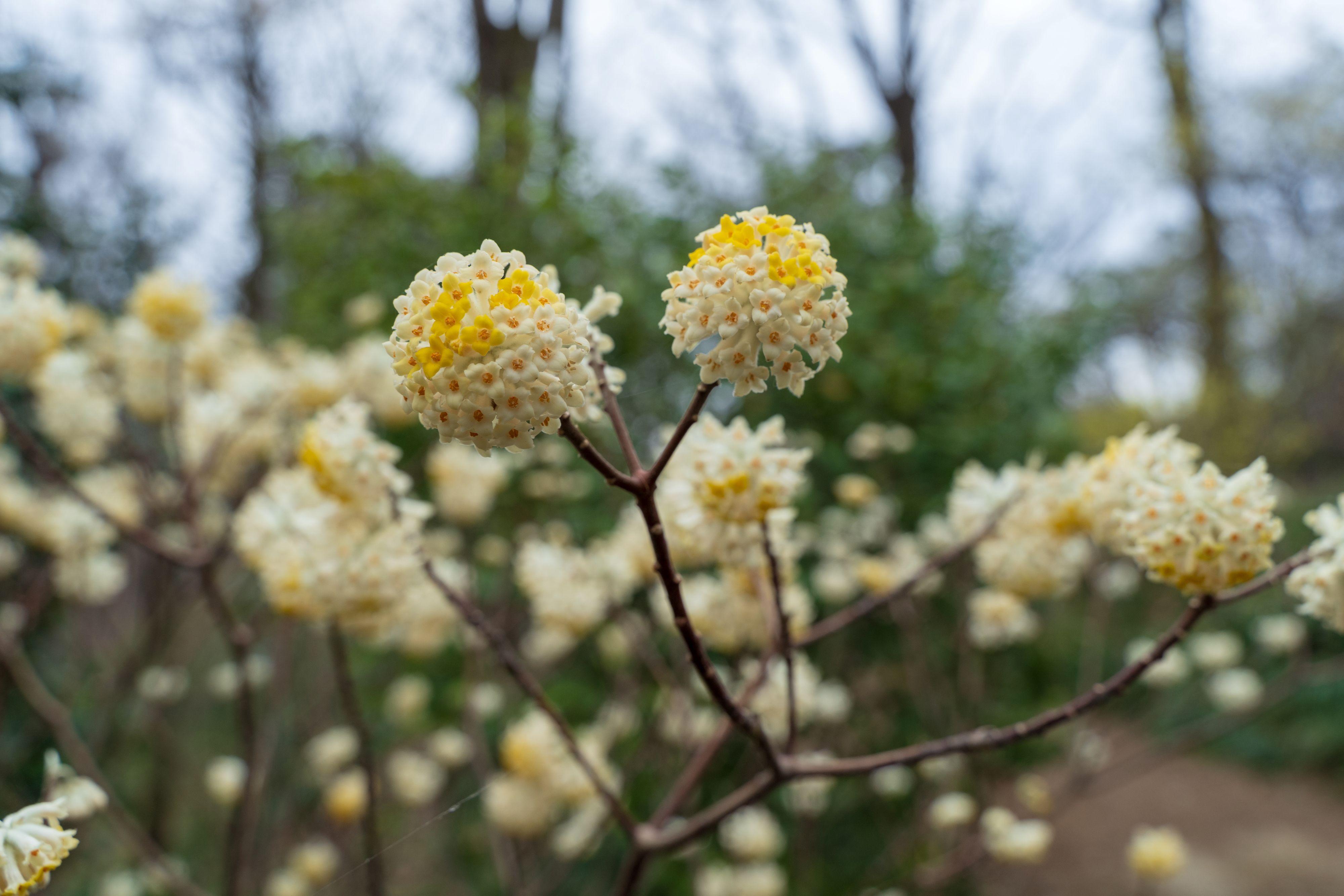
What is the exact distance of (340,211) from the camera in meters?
3.13

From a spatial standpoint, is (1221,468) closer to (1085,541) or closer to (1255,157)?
(1085,541)

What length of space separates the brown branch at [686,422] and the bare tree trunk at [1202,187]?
292cm

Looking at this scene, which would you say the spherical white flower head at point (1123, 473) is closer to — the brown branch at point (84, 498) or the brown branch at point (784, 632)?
the brown branch at point (784, 632)

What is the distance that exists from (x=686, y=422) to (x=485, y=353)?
16cm

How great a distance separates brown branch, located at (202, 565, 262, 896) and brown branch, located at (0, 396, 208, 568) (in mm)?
50

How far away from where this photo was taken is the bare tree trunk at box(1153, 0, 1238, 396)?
298 cm

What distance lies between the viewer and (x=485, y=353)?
0.59m

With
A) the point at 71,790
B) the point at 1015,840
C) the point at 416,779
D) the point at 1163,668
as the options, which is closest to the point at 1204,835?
the point at 1163,668

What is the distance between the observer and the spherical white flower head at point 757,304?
628mm

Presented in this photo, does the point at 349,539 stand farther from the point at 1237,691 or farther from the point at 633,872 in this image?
the point at 1237,691

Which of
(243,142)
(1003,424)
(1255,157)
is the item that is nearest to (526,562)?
(1003,424)

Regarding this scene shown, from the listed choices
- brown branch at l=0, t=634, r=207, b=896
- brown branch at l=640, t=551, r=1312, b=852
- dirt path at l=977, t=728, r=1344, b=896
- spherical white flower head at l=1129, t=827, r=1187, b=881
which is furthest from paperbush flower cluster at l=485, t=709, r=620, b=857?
dirt path at l=977, t=728, r=1344, b=896

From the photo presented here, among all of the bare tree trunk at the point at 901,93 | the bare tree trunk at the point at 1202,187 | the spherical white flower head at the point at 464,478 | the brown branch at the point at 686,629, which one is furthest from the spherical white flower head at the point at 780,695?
the bare tree trunk at the point at 901,93

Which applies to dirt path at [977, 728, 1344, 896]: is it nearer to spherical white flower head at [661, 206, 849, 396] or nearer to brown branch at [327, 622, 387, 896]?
brown branch at [327, 622, 387, 896]
